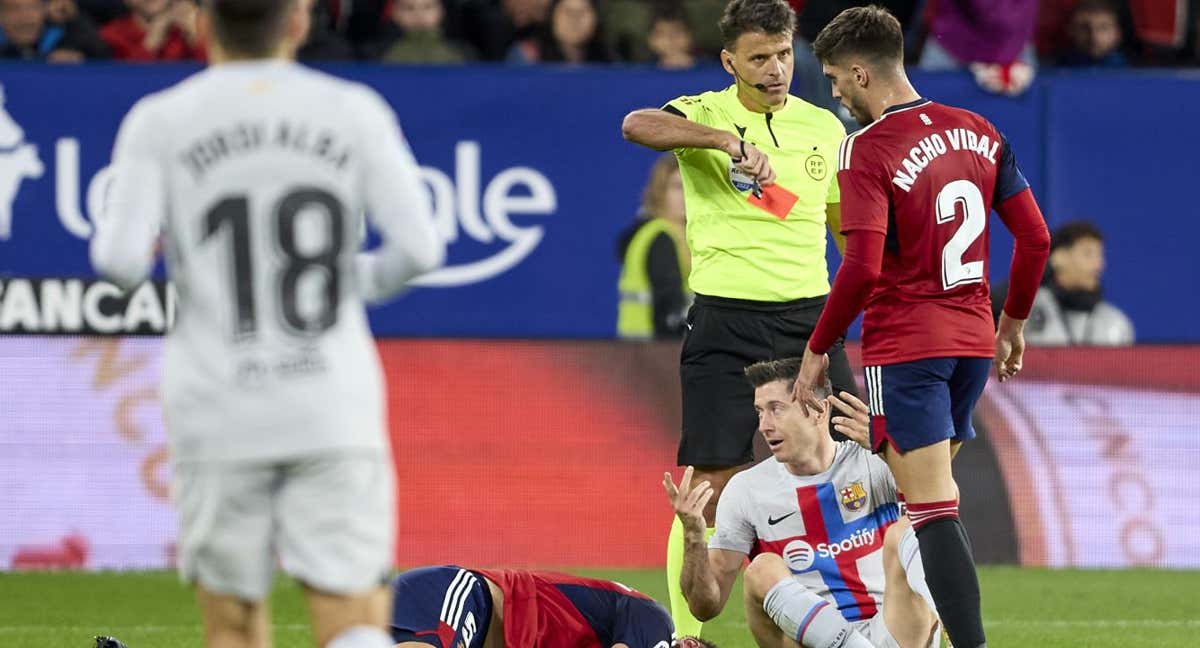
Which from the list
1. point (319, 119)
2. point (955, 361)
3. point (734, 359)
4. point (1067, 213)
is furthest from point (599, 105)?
point (319, 119)

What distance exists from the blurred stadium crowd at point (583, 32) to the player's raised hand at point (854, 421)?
5699mm

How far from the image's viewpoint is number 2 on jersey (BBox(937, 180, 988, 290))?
587 cm

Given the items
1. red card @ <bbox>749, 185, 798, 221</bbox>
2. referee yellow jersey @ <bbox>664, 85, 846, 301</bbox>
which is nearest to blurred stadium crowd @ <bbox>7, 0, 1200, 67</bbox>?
referee yellow jersey @ <bbox>664, 85, 846, 301</bbox>

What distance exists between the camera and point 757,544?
6754 mm

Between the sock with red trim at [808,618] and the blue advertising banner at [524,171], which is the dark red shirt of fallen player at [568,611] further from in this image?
the blue advertising banner at [524,171]

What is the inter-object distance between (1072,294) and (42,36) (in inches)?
246

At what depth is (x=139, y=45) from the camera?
12445mm

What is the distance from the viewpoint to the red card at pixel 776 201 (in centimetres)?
690

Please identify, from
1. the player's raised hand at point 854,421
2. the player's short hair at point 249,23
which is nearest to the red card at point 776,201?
the player's raised hand at point 854,421

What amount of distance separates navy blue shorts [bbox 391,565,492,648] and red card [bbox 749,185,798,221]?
61.5 inches

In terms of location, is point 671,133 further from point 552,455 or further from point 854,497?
point 552,455

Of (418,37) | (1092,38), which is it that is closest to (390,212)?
(418,37)

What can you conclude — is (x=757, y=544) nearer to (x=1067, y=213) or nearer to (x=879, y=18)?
(x=879, y=18)

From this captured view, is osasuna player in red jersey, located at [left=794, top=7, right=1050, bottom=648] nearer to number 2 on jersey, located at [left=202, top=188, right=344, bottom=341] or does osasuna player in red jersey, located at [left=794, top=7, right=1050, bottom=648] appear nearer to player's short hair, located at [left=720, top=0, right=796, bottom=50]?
player's short hair, located at [left=720, top=0, right=796, bottom=50]
